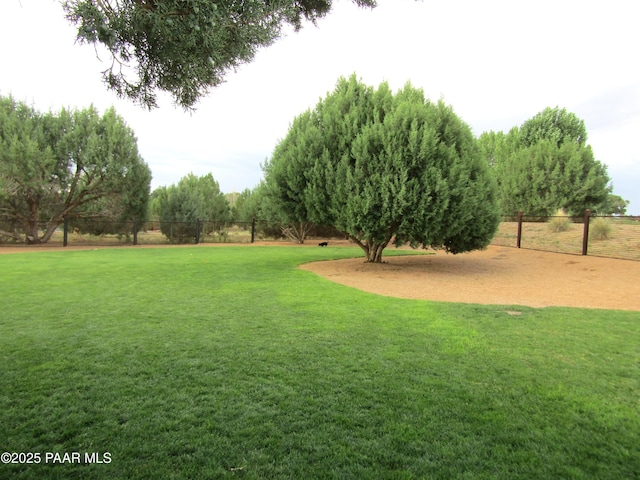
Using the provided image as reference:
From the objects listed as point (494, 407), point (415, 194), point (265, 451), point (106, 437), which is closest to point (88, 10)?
point (106, 437)

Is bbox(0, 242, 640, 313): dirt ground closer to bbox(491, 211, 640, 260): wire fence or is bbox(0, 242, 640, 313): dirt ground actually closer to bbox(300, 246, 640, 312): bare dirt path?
bbox(300, 246, 640, 312): bare dirt path

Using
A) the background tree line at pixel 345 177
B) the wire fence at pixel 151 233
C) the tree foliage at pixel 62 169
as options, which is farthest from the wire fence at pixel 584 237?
the tree foliage at pixel 62 169

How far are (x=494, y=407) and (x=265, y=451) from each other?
1.78 meters

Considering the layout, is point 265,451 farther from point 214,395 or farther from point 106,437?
point 106,437

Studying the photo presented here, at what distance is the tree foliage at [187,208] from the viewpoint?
2431 centimetres

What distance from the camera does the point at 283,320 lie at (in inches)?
206

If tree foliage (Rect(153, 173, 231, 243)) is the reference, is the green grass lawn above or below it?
below

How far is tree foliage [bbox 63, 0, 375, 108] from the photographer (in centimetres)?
239

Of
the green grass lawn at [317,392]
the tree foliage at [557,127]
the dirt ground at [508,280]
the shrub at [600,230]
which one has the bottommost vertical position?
the green grass lawn at [317,392]

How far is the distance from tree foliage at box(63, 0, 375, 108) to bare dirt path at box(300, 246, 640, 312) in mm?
5565

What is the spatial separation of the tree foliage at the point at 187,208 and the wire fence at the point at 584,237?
19647 mm

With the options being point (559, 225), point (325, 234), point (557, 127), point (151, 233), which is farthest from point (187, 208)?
point (557, 127)

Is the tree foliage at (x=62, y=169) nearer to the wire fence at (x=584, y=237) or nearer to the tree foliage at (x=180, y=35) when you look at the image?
the tree foliage at (x=180, y=35)

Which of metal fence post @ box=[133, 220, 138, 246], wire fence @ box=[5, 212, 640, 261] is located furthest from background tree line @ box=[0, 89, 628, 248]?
metal fence post @ box=[133, 220, 138, 246]
